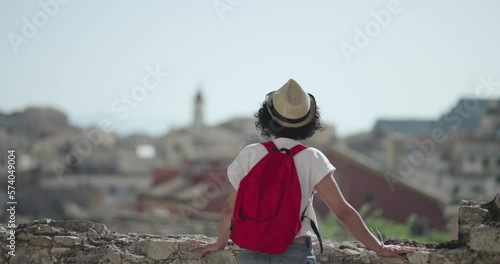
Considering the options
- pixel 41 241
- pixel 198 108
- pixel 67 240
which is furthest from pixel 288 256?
pixel 198 108

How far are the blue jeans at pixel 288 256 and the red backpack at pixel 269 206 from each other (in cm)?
5

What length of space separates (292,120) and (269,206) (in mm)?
419

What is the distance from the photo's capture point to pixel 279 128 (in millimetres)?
3854

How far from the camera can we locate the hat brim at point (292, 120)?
12.5 feet

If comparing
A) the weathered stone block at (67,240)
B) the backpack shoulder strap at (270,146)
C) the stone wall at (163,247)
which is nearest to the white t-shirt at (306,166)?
the backpack shoulder strap at (270,146)

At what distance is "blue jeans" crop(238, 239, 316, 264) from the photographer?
365cm

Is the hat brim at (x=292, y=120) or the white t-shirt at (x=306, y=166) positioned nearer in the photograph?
the white t-shirt at (x=306, y=166)

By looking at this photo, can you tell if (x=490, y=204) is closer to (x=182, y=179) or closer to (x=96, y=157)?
(x=182, y=179)

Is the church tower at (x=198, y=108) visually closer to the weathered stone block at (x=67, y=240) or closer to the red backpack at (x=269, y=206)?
the weathered stone block at (x=67, y=240)

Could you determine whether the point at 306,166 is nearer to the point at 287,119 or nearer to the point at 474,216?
the point at 287,119

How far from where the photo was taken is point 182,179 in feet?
132

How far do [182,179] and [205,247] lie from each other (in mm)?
35830

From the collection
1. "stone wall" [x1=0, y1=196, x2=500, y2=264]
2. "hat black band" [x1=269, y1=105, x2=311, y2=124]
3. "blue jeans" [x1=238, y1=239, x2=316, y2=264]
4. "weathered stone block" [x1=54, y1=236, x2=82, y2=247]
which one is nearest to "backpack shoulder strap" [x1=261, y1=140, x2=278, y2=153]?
"hat black band" [x1=269, y1=105, x2=311, y2=124]

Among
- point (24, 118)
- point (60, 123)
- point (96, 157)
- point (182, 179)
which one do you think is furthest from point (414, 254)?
point (60, 123)
